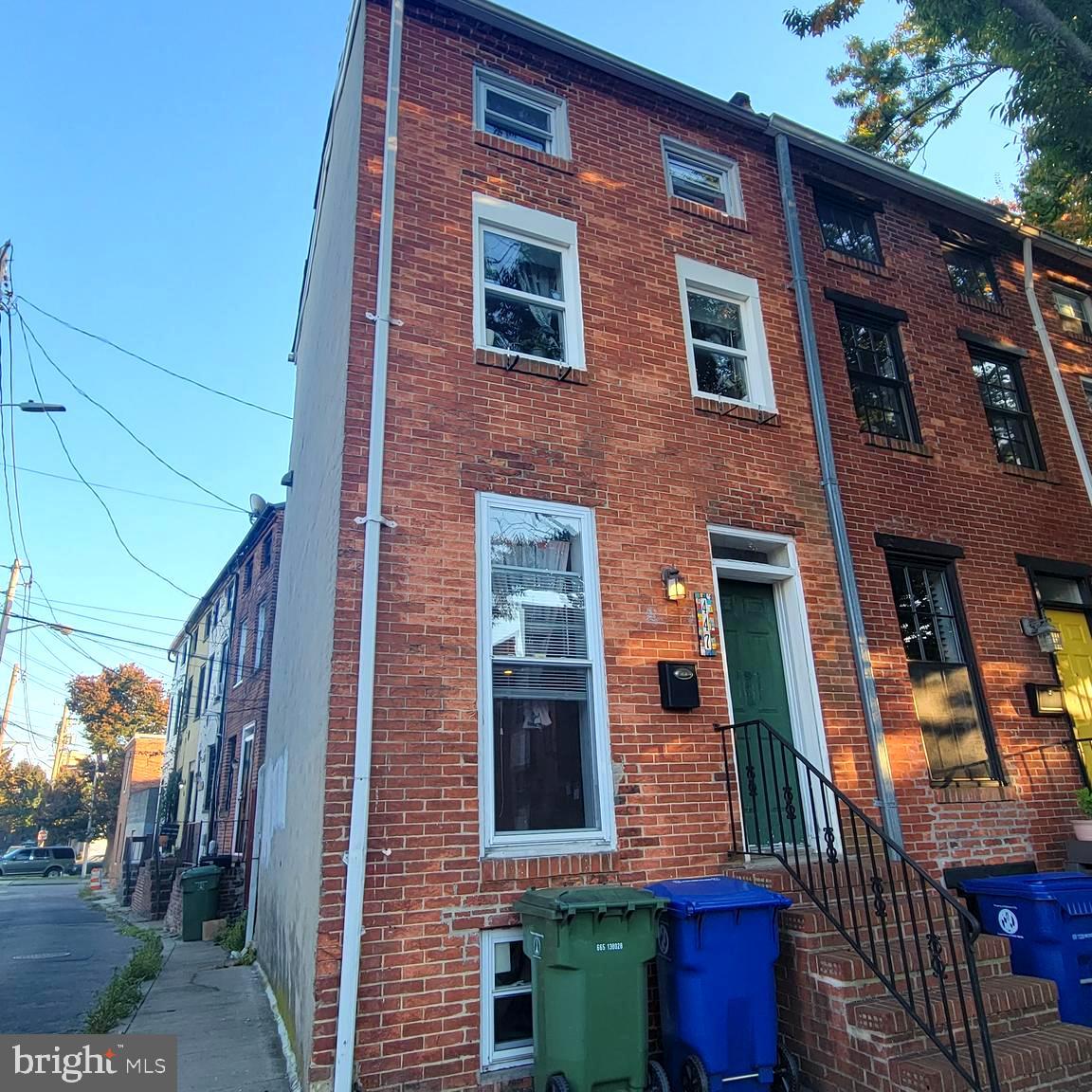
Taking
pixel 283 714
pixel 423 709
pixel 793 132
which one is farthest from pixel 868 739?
pixel 793 132

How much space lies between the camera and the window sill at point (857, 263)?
8297 mm

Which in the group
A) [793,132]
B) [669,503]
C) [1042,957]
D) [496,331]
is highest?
[793,132]

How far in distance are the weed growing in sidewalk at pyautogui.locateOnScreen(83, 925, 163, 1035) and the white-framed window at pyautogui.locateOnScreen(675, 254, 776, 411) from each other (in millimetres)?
7067

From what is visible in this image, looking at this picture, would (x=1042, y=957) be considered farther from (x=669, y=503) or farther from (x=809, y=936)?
(x=669, y=503)

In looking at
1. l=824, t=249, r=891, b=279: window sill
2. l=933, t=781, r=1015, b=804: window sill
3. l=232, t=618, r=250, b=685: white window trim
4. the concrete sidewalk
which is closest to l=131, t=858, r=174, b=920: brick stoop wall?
l=232, t=618, r=250, b=685: white window trim

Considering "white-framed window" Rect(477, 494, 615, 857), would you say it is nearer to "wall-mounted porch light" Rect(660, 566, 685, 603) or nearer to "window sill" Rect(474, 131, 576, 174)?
"wall-mounted porch light" Rect(660, 566, 685, 603)

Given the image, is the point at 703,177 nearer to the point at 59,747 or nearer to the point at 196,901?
the point at 196,901

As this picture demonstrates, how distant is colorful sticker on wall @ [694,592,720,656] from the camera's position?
18.6 feet

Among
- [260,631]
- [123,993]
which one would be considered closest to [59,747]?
[260,631]

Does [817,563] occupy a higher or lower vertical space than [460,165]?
lower

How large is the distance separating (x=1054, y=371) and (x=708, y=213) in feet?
16.9

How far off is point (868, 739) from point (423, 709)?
3.66m

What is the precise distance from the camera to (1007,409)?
892cm

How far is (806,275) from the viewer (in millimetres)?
7906
